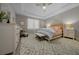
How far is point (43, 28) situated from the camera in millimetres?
1820

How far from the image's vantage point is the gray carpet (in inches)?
69.4

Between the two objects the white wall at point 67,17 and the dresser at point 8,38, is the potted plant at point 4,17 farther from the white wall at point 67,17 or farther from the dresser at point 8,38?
A: the white wall at point 67,17

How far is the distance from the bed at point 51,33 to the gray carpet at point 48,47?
9cm

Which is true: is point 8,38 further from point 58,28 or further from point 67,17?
point 67,17

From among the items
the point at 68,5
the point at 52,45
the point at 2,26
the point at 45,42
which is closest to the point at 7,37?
the point at 2,26

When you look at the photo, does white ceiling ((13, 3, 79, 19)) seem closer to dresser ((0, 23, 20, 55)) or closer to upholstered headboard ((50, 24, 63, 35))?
upholstered headboard ((50, 24, 63, 35))

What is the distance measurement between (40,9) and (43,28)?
404 millimetres

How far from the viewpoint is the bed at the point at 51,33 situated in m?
1.84

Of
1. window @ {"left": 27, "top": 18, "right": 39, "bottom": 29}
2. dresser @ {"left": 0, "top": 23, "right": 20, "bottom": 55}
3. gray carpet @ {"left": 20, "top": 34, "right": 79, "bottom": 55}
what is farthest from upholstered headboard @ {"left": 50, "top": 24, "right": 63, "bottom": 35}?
dresser @ {"left": 0, "top": 23, "right": 20, "bottom": 55}

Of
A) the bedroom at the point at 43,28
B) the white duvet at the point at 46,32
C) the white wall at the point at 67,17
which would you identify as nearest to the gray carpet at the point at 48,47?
→ the bedroom at the point at 43,28

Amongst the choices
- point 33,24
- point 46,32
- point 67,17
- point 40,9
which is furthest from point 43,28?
point 67,17

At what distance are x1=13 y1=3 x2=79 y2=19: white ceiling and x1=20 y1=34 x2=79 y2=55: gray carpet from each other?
47cm
